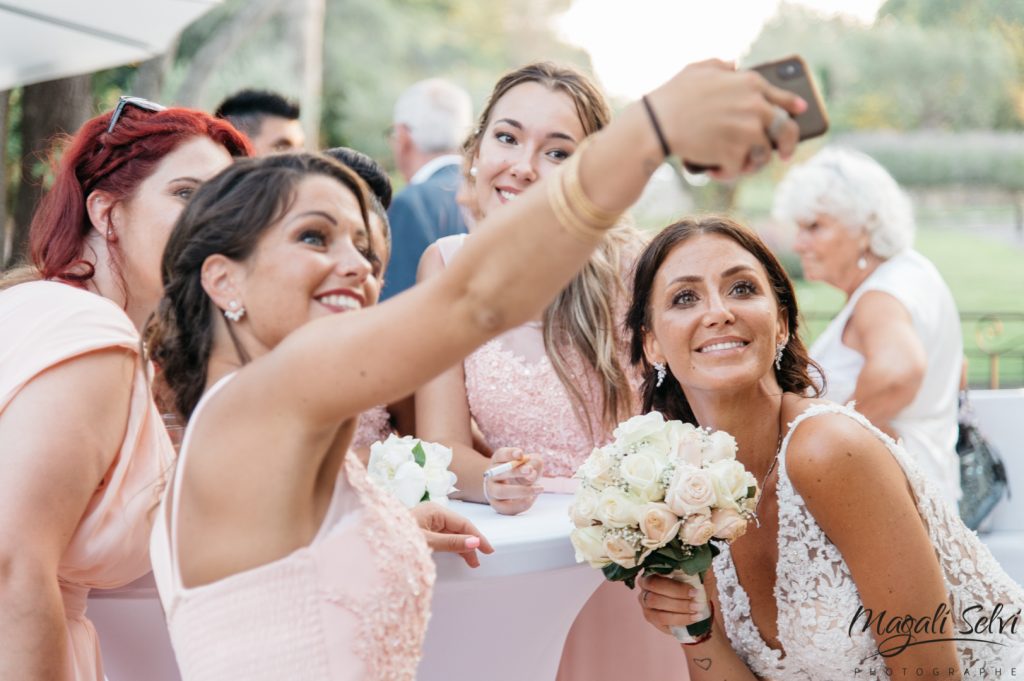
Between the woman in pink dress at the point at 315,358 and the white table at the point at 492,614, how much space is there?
0.73 meters

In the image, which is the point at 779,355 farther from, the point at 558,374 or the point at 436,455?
the point at 436,455

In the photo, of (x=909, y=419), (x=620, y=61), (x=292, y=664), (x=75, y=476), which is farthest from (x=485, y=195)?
(x=620, y=61)

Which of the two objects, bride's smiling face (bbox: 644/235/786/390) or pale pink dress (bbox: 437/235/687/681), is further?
pale pink dress (bbox: 437/235/687/681)

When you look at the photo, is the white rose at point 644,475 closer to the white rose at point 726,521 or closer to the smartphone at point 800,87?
the white rose at point 726,521

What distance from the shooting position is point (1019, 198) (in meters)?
→ 14.7

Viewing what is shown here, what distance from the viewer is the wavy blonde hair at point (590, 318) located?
345cm

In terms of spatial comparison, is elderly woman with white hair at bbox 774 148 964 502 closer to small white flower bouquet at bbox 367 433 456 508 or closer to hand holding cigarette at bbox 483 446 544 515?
hand holding cigarette at bbox 483 446 544 515

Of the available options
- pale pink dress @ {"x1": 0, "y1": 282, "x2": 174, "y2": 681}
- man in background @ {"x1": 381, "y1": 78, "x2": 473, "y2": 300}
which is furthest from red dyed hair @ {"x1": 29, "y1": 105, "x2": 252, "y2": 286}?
man in background @ {"x1": 381, "y1": 78, "x2": 473, "y2": 300}

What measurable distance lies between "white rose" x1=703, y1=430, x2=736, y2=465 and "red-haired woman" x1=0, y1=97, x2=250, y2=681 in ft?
4.04

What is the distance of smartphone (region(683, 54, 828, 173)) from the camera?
1.42m

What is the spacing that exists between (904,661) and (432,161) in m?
4.16

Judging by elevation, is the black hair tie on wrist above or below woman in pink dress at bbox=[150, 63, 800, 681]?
above

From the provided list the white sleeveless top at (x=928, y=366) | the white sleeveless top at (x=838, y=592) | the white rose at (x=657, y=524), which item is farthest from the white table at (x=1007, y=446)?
the white rose at (x=657, y=524)

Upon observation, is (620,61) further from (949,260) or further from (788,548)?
(788,548)
